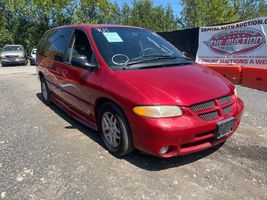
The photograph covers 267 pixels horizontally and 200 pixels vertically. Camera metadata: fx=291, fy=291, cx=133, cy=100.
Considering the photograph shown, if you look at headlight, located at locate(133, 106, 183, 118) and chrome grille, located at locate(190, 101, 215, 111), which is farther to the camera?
chrome grille, located at locate(190, 101, 215, 111)

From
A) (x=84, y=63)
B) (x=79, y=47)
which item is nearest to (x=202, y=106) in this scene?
(x=84, y=63)

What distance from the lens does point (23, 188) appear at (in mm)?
3227

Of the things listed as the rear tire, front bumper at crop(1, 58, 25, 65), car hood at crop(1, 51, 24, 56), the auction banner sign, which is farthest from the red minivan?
car hood at crop(1, 51, 24, 56)

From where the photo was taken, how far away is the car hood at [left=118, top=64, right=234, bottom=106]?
3.35 metres

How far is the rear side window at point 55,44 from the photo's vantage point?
17.3 feet

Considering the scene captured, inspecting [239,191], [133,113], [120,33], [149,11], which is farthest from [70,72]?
[149,11]

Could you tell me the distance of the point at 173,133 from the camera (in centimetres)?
318

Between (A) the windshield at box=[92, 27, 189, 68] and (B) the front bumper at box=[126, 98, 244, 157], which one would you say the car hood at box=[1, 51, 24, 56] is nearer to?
(A) the windshield at box=[92, 27, 189, 68]

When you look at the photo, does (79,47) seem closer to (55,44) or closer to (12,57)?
(55,44)

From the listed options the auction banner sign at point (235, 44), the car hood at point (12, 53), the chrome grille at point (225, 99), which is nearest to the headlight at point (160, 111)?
the chrome grille at point (225, 99)

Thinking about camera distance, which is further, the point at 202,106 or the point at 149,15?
the point at 149,15

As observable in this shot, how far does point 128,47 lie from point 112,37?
1.06 ft

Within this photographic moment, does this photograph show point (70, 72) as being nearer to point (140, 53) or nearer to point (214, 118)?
point (140, 53)

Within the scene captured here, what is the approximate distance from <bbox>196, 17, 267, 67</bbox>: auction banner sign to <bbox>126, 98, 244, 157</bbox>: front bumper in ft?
21.4
